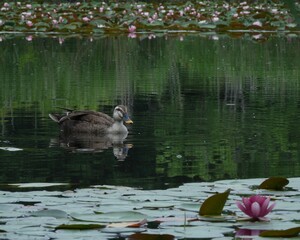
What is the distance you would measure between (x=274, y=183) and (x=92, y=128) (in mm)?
4706

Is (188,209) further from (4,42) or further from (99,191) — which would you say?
(4,42)

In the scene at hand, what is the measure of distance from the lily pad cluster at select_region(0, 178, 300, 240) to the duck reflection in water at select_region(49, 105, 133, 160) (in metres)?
3.70

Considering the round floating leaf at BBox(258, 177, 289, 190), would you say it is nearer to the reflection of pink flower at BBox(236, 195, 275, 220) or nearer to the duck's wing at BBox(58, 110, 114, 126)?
the reflection of pink flower at BBox(236, 195, 275, 220)

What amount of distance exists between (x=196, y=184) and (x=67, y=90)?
8.59 meters

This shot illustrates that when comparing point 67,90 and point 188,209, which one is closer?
point 188,209

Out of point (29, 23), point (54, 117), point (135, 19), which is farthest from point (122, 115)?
point (135, 19)

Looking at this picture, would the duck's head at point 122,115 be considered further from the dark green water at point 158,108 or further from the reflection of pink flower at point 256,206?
the reflection of pink flower at point 256,206

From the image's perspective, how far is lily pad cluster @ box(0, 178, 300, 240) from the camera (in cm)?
520

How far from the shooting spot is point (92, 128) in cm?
1095

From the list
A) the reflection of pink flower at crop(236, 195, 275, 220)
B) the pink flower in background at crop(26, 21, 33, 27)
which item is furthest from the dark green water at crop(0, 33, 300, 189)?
the pink flower in background at crop(26, 21, 33, 27)

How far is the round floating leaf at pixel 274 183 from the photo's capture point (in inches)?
252

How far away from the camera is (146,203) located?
19.8 ft

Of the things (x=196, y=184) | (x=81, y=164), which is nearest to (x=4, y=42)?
(x=81, y=164)

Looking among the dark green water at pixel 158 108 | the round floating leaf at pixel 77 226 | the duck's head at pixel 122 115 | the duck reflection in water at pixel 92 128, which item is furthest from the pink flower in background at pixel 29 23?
the round floating leaf at pixel 77 226
